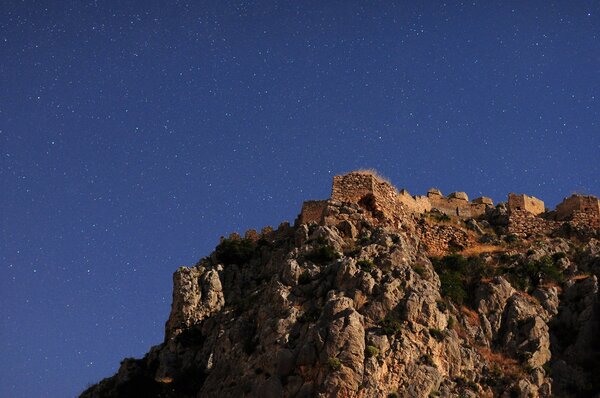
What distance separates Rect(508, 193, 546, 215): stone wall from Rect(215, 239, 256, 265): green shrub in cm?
1971

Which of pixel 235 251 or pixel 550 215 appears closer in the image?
pixel 235 251

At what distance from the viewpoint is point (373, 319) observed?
46.0 m

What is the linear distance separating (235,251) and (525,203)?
72.7ft

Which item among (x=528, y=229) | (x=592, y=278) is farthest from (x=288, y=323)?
(x=528, y=229)

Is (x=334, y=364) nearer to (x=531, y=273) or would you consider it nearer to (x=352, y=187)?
(x=531, y=273)

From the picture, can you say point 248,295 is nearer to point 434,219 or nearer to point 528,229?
point 434,219

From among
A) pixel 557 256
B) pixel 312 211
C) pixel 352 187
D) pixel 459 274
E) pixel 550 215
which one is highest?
pixel 550 215

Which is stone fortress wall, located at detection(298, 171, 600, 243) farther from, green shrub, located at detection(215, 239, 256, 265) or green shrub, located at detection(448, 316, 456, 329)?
green shrub, located at detection(448, 316, 456, 329)

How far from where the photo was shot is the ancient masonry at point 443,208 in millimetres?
58875

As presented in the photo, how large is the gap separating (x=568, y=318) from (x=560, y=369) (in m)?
4.40

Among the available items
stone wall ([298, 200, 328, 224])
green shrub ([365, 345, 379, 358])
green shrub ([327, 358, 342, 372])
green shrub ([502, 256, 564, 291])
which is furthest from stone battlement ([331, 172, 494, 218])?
green shrub ([327, 358, 342, 372])

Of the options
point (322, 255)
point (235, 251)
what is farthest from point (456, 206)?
point (322, 255)

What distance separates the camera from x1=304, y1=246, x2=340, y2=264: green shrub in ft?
169

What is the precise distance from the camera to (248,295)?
178 ft
